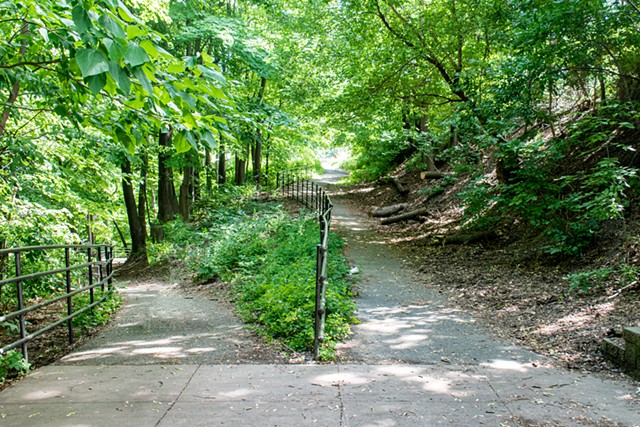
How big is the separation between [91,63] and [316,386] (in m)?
2.78

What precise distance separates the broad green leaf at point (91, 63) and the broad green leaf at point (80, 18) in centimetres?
9

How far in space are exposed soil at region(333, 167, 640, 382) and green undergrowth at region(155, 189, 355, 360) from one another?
6.15 ft

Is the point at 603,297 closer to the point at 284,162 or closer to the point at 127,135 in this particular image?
the point at 127,135

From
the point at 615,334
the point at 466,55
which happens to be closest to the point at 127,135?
the point at 615,334

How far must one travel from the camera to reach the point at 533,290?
6980 millimetres

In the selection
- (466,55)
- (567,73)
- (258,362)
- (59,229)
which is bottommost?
(258,362)

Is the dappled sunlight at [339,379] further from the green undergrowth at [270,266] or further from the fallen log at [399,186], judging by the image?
the fallen log at [399,186]

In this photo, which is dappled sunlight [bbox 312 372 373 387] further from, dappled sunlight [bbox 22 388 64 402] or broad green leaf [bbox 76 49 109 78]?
broad green leaf [bbox 76 49 109 78]

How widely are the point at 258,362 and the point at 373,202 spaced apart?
15.6 meters

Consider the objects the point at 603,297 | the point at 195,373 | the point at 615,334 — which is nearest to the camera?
the point at 195,373

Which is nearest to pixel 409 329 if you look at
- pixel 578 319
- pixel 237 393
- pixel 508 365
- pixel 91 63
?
pixel 508 365

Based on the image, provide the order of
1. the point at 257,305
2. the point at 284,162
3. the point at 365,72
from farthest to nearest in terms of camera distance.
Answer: the point at 284,162 < the point at 365,72 < the point at 257,305

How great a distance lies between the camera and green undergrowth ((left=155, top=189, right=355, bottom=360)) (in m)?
5.21

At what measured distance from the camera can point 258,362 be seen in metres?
4.39
